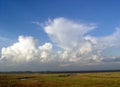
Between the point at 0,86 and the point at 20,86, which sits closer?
the point at 0,86

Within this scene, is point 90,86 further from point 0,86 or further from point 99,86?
point 0,86

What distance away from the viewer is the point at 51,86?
183ft

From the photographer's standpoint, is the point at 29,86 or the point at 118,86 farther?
the point at 29,86

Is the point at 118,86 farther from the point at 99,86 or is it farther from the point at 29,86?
the point at 29,86

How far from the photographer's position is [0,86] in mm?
52969

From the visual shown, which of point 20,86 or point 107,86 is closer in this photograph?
point 107,86

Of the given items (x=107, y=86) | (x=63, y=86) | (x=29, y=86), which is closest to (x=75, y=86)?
(x=63, y=86)

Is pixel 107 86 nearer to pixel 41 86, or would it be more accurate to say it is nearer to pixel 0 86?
pixel 41 86

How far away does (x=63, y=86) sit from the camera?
180ft

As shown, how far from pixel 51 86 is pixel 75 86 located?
20.1ft

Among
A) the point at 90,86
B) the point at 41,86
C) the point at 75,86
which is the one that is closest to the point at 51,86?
the point at 41,86

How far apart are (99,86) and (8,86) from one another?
2188 centimetres

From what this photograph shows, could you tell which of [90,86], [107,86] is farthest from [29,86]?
[107,86]

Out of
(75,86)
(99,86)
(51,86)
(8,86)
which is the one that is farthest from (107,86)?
(8,86)
